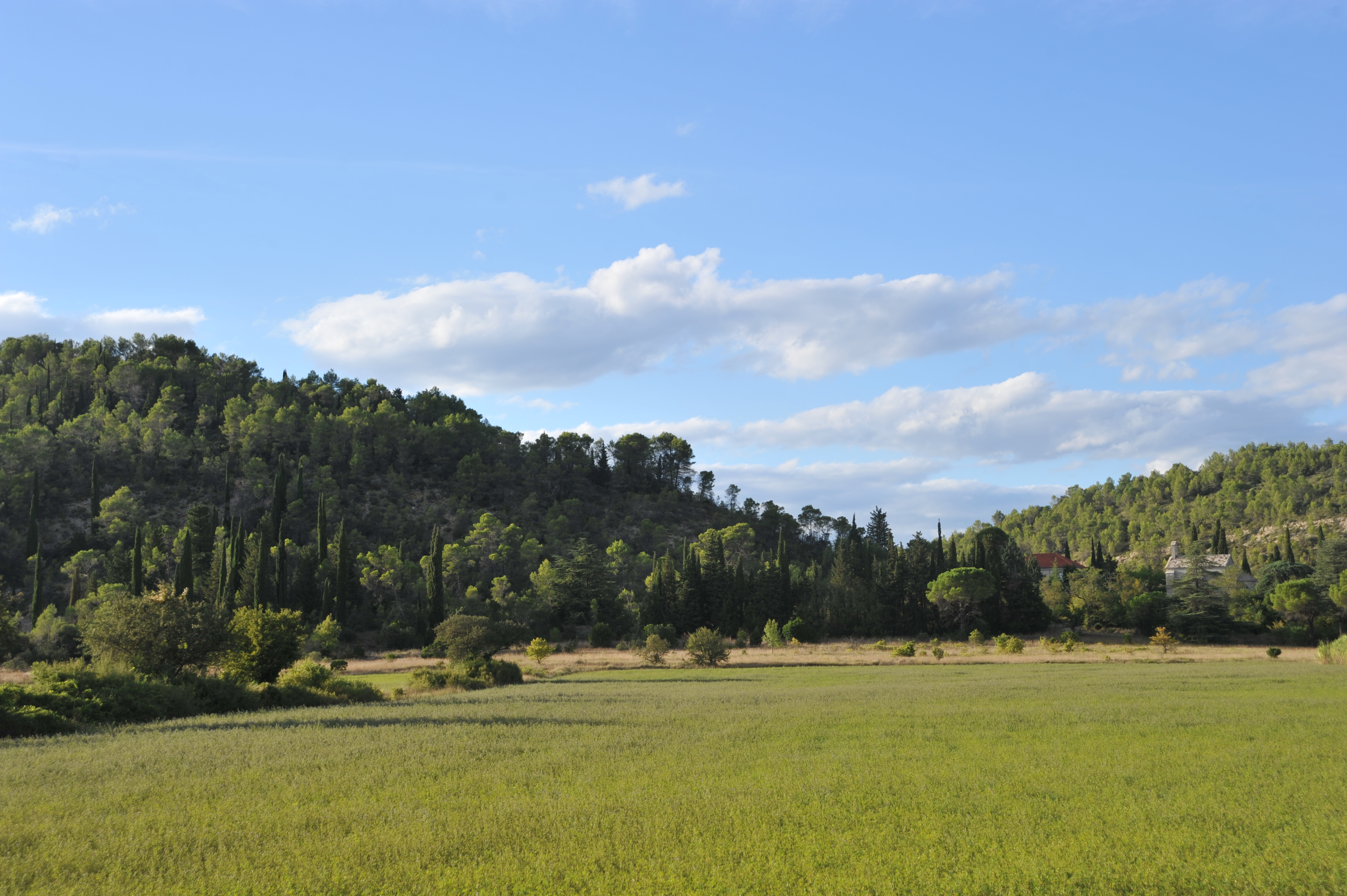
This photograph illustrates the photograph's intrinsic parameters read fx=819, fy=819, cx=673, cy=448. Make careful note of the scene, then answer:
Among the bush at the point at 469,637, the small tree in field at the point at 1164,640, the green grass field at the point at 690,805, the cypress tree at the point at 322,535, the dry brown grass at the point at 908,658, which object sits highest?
the cypress tree at the point at 322,535

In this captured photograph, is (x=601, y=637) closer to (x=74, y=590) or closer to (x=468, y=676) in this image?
(x=468, y=676)

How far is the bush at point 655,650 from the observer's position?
60844mm

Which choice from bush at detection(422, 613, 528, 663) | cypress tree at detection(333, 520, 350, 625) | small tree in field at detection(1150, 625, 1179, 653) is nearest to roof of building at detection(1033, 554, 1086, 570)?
small tree in field at detection(1150, 625, 1179, 653)

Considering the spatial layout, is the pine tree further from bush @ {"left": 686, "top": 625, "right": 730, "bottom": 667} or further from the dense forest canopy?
bush @ {"left": 686, "top": 625, "right": 730, "bottom": 667}

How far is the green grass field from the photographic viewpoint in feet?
32.6

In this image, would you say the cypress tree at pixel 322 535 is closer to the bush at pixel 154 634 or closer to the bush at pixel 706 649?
the bush at pixel 706 649

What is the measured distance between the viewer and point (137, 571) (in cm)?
7644

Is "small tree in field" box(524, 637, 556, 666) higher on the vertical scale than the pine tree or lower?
lower

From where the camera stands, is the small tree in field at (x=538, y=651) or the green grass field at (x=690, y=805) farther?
the small tree in field at (x=538, y=651)

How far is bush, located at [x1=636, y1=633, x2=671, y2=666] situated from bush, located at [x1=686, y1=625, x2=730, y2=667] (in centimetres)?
216

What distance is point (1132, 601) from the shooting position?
8612 cm

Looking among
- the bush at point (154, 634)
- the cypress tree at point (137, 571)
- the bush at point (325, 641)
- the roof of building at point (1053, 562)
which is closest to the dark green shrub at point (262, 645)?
the bush at point (154, 634)

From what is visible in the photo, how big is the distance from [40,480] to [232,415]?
1153 inches

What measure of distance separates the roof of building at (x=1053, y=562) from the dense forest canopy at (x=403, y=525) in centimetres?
1407
